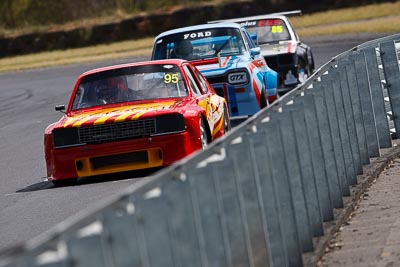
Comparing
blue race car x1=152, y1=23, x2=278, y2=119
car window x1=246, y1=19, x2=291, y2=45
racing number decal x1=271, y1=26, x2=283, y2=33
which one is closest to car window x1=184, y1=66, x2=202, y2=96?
blue race car x1=152, y1=23, x2=278, y2=119

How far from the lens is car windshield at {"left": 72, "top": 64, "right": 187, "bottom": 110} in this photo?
13.6 metres

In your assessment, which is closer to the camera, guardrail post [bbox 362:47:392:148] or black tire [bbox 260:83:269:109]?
guardrail post [bbox 362:47:392:148]

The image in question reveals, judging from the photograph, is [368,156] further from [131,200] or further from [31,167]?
[131,200]

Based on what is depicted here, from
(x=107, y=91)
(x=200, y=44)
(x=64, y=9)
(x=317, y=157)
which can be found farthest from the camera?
(x=64, y=9)

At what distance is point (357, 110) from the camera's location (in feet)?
37.4

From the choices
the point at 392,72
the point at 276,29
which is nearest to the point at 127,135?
the point at 392,72

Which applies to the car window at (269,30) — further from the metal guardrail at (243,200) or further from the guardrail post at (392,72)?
the metal guardrail at (243,200)

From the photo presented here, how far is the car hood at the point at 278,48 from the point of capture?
22328 mm

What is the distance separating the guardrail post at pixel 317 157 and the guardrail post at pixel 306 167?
0.19 metres

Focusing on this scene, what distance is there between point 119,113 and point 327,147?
14.1 ft

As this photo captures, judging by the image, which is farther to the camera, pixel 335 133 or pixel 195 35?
pixel 195 35

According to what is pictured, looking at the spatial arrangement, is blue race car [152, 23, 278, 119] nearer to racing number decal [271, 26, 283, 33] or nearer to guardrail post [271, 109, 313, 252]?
racing number decal [271, 26, 283, 33]

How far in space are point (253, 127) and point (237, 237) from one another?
1053mm

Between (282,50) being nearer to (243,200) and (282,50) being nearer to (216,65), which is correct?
(216,65)
